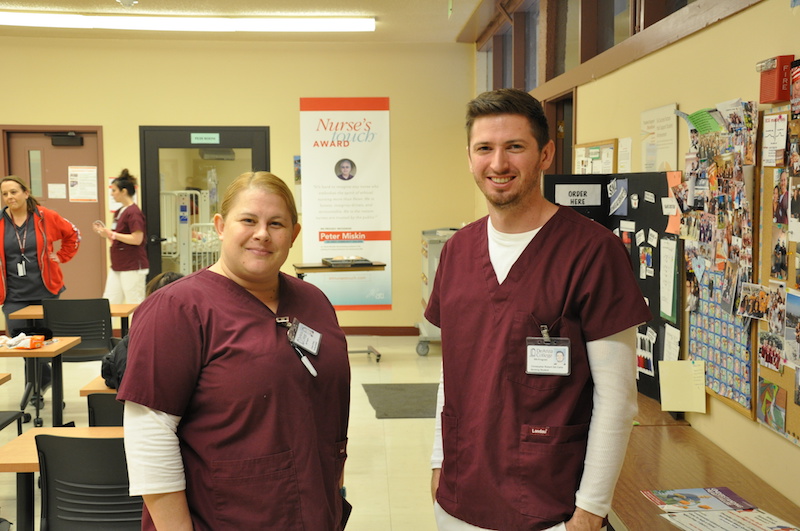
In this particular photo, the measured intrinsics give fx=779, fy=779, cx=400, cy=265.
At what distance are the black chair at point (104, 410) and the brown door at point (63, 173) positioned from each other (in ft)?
18.1

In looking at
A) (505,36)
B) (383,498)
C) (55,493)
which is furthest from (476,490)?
(505,36)

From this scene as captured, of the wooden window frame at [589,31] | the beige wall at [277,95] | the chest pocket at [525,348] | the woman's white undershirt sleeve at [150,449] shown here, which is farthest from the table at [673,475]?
the beige wall at [277,95]

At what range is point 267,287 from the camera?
1759mm

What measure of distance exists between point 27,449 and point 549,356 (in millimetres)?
1996

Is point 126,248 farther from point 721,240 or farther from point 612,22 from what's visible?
point 721,240

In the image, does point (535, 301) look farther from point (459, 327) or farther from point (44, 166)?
point (44, 166)

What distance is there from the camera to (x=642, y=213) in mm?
3195

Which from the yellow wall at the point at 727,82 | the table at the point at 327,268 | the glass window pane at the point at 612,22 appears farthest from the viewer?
the table at the point at 327,268

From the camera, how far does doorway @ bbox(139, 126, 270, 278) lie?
818cm

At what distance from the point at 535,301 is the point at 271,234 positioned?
0.59m

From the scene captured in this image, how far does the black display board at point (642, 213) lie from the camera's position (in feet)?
9.87

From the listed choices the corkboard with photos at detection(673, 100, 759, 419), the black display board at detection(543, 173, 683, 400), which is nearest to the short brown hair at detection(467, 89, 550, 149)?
the corkboard with photos at detection(673, 100, 759, 419)

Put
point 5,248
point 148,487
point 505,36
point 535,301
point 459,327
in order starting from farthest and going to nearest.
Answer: point 505,36 → point 5,248 → point 459,327 → point 535,301 → point 148,487

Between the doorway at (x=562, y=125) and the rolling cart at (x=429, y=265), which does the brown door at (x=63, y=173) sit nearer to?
the rolling cart at (x=429, y=265)
